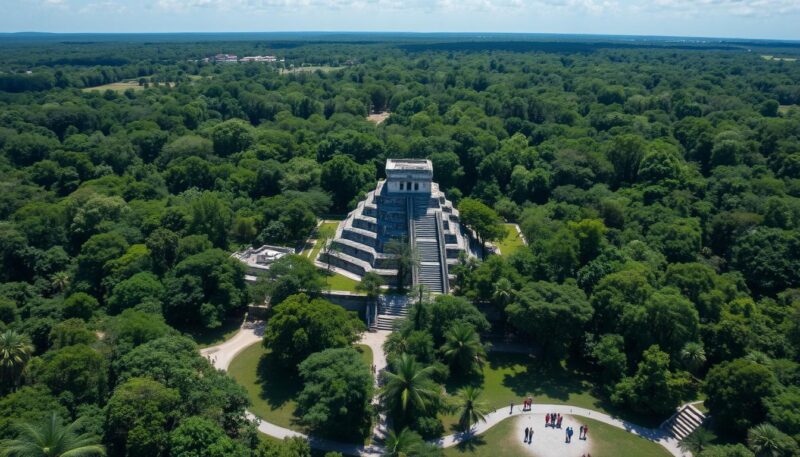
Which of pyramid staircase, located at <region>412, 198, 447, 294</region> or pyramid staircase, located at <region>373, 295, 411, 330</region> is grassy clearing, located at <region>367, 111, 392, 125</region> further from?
pyramid staircase, located at <region>373, 295, 411, 330</region>

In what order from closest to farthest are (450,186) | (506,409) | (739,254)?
(506,409), (739,254), (450,186)

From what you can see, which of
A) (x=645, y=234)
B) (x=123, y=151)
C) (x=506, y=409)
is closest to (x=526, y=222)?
(x=645, y=234)

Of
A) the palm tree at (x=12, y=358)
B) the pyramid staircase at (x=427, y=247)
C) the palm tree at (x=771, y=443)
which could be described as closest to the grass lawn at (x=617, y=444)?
the palm tree at (x=771, y=443)

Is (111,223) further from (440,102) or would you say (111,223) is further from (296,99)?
(440,102)

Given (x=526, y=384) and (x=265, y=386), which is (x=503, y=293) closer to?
(x=526, y=384)

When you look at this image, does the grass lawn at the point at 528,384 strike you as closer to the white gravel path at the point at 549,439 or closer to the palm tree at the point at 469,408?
the white gravel path at the point at 549,439

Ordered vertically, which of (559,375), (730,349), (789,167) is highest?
(789,167)
